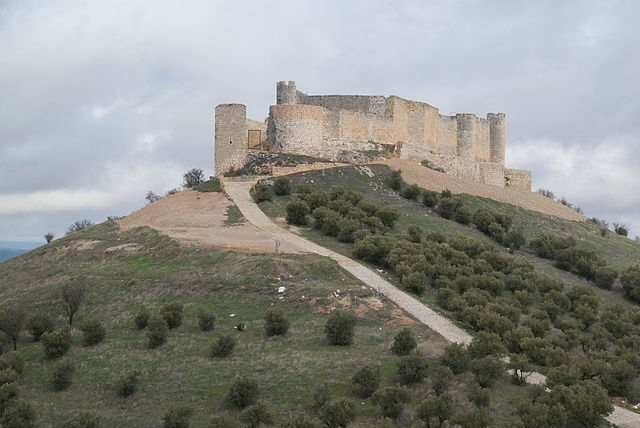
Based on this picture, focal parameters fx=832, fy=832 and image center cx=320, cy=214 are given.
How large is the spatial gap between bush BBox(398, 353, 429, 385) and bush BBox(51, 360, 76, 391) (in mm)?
7848

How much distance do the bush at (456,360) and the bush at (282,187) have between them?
18.7 meters

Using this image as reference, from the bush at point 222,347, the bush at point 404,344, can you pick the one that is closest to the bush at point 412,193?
the bush at point 404,344

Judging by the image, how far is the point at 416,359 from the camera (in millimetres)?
18062

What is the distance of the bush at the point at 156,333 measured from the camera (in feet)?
69.2

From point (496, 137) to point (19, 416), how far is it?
4129 centimetres

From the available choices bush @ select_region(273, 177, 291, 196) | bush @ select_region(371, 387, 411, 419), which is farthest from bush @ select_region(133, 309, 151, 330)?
bush @ select_region(273, 177, 291, 196)

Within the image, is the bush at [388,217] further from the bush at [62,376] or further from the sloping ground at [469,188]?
the bush at [62,376]

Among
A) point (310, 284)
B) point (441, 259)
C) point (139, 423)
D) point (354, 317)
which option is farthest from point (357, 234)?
point (139, 423)

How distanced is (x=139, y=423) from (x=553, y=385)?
29.1ft

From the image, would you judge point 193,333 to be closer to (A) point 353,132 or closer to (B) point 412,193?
(B) point 412,193

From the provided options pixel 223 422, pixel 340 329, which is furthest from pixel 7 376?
pixel 340 329

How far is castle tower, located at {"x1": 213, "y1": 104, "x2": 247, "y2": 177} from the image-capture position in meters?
41.5

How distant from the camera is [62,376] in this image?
64.0 ft

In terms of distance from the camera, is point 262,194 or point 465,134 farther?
point 465,134
